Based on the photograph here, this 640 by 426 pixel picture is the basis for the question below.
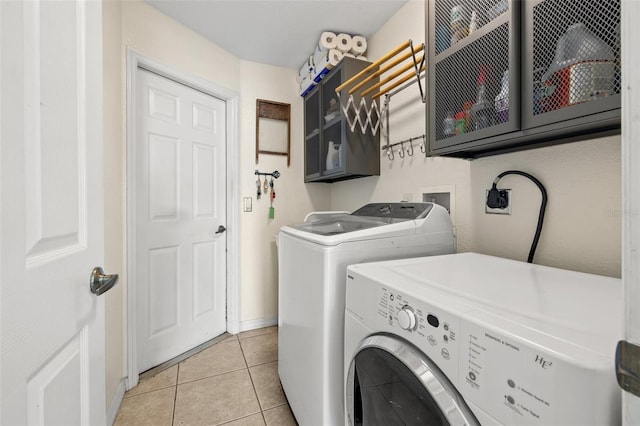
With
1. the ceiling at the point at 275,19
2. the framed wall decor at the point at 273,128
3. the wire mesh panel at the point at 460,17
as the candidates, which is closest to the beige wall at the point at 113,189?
the ceiling at the point at 275,19

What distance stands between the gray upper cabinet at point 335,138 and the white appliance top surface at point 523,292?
42.7 inches

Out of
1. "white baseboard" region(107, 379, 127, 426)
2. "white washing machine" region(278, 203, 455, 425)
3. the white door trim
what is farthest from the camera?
"white baseboard" region(107, 379, 127, 426)

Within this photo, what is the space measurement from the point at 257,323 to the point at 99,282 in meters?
2.03

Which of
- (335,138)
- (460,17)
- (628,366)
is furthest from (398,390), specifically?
(335,138)

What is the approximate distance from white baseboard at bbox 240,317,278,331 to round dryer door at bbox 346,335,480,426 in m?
1.78

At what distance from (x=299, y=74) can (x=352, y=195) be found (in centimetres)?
129

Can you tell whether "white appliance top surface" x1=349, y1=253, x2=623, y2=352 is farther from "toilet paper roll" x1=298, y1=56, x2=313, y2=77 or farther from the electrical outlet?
"toilet paper roll" x1=298, y1=56, x2=313, y2=77

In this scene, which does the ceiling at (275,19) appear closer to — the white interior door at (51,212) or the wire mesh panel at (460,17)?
the wire mesh panel at (460,17)

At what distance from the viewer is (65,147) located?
0.61 m

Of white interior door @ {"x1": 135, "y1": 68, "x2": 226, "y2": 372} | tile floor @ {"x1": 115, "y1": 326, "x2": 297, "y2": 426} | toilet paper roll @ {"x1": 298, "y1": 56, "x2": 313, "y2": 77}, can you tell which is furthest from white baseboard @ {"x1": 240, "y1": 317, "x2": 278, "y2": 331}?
toilet paper roll @ {"x1": 298, "y1": 56, "x2": 313, "y2": 77}

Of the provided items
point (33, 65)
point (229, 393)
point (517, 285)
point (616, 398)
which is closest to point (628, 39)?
point (616, 398)

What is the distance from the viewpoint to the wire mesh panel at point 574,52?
27.5 inches

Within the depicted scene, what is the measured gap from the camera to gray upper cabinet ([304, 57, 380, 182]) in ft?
6.32

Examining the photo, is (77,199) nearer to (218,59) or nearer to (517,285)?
(517,285)
